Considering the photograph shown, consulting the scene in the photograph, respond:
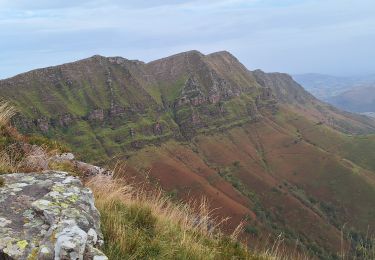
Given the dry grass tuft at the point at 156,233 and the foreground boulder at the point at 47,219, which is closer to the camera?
the foreground boulder at the point at 47,219

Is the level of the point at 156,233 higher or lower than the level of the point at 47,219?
lower

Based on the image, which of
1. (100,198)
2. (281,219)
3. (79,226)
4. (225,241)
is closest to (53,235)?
(79,226)

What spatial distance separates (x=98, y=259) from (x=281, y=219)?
184m

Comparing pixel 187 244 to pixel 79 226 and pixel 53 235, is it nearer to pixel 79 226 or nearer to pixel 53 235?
pixel 79 226

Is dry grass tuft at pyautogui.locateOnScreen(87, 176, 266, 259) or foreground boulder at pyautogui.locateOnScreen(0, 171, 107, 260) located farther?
dry grass tuft at pyautogui.locateOnScreen(87, 176, 266, 259)

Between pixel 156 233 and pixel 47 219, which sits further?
pixel 156 233

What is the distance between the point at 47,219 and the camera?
6.11 metres

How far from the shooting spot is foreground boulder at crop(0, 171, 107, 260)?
5266mm

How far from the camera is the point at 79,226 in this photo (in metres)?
5.99

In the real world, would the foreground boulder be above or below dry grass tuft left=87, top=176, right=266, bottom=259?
above

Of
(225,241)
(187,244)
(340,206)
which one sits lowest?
(340,206)

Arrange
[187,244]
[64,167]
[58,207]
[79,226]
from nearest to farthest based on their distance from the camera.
→ 1. [79,226]
2. [58,207]
3. [187,244]
4. [64,167]

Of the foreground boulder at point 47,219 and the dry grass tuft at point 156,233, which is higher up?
the foreground boulder at point 47,219

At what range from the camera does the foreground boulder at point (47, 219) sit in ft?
17.3
